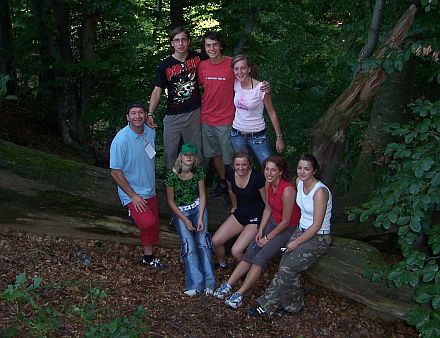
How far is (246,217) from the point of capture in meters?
5.95

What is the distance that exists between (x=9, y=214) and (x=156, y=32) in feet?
25.2

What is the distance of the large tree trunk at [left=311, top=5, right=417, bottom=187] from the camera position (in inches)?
234

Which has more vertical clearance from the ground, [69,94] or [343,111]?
[343,111]

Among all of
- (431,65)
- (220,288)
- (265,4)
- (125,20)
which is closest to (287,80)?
(265,4)

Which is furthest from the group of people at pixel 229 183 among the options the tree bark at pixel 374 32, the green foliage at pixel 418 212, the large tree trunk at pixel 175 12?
the large tree trunk at pixel 175 12

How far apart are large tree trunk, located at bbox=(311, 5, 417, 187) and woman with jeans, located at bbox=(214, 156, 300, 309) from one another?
1.11m

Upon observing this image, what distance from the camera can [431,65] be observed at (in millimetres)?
8984

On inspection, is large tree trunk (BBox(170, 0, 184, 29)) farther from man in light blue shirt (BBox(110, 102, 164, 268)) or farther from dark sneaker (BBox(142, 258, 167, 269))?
dark sneaker (BBox(142, 258, 167, 269))

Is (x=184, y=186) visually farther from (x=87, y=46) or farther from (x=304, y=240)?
(x=87, y=46)

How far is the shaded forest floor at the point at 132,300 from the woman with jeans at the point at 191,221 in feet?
0.66

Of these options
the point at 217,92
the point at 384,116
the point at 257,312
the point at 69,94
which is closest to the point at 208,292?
the point at 257,312

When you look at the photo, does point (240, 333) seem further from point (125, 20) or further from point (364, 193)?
point (125, 20)

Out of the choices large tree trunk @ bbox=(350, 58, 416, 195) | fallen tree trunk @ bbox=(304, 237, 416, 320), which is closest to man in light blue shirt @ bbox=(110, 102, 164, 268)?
fallen tree trunk @ bbox=(304, 237, 416, 320)

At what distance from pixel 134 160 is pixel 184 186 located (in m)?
0.60
